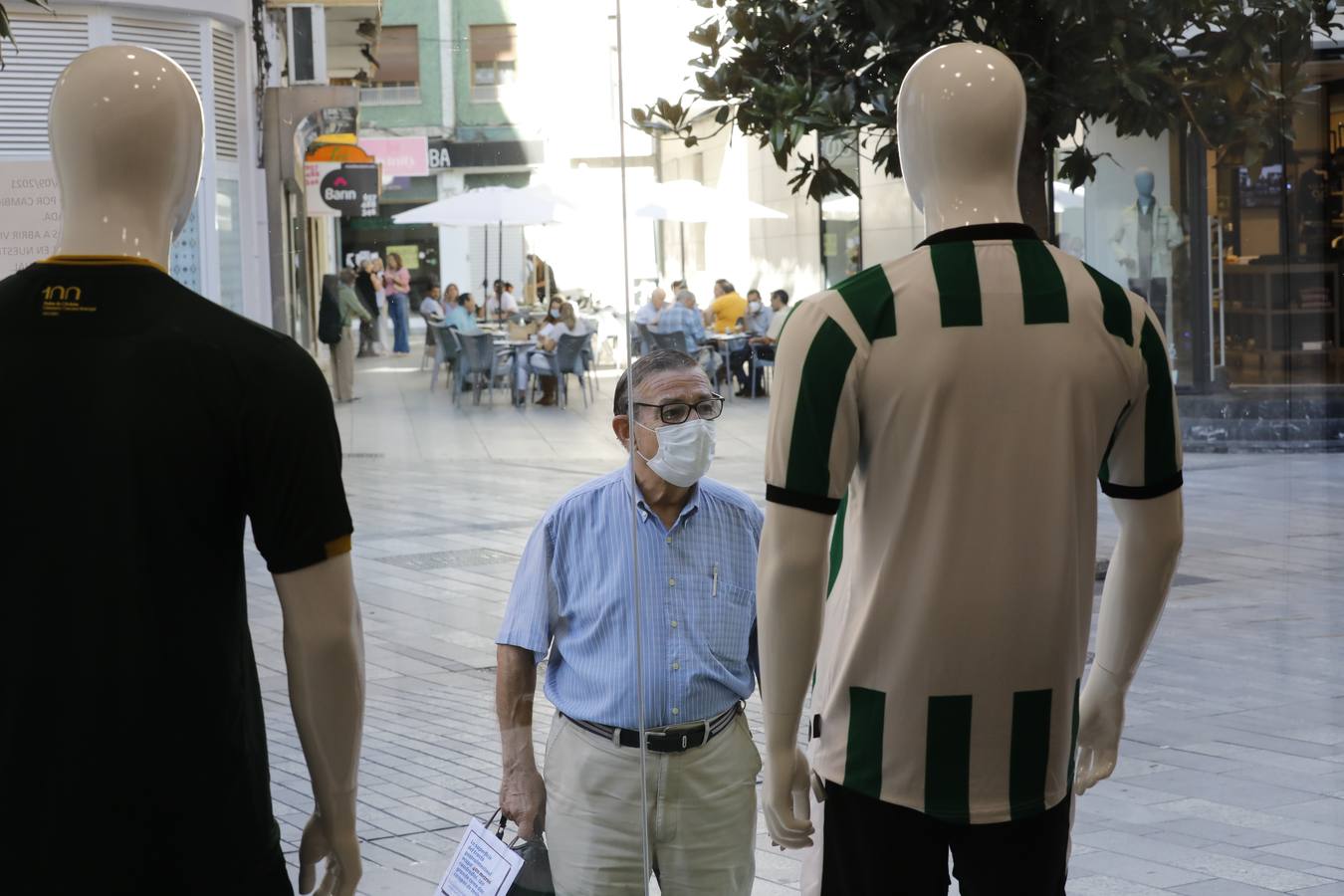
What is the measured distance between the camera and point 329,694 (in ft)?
6.06

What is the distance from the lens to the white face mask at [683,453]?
2674mm

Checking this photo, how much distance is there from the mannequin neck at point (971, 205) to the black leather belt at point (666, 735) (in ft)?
3.16

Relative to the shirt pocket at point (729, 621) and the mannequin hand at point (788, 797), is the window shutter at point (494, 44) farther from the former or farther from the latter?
the mannequin hand at point (788, 797)

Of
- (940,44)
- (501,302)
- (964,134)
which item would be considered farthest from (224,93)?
(964,134)

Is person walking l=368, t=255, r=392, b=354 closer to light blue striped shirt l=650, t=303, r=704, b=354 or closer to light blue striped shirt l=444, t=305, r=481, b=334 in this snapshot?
light blue striped shirt l=444, t=305, r=481, b=334

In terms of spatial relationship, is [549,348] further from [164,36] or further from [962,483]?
[962,483]

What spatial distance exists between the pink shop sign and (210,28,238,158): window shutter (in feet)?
0.93

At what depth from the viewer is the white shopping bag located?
2738mm

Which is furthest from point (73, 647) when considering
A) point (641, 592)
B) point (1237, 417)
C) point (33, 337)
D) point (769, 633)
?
point (1237, 417)

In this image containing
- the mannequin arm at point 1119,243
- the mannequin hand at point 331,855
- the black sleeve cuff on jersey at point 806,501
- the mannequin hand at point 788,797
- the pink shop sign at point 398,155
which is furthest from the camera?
the mannequin arm at point 1119,243

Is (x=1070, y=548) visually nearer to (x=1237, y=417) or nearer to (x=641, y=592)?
(x=641, y=592)

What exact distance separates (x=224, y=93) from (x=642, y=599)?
1.77m

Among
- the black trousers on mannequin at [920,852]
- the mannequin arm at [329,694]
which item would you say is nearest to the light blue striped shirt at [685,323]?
the black trousers on mannequin at [920,852]

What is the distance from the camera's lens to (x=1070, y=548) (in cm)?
210
